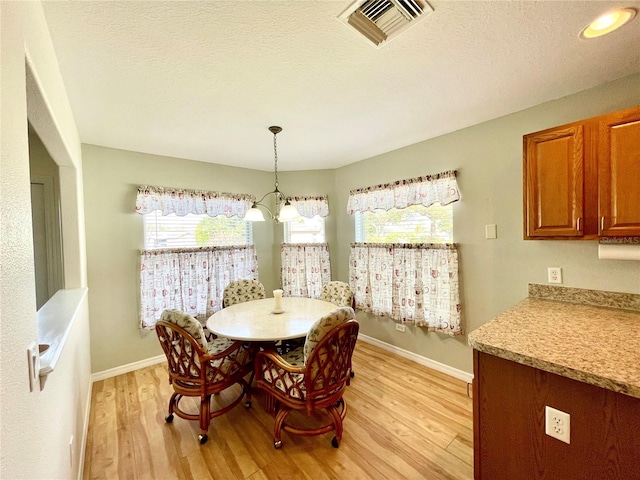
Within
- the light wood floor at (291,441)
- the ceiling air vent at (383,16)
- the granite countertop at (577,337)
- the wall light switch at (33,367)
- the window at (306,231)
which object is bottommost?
the light wood floor at (291,441)

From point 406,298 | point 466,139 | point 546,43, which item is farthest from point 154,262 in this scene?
point 546,43

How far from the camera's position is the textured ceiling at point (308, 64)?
1.23m

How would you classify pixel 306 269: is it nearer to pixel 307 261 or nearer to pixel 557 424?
pixel 307 261

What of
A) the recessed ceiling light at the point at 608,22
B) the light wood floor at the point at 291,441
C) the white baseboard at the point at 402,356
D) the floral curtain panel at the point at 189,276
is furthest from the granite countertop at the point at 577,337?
the floral curtain panel at the point at 189,276

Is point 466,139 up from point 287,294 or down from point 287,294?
up

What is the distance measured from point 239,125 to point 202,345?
1.83m

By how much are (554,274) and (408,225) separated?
1360 mm

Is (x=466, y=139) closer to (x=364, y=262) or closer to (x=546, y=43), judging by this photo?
(x=546, y=43)

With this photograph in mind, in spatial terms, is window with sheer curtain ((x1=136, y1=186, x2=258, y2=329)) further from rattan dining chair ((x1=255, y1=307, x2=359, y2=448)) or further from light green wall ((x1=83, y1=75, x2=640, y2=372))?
rattan dining chair ((x1=255, y1=307, x2=359, y2=448))

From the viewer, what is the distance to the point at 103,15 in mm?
1208

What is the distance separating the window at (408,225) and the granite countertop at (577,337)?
104cm

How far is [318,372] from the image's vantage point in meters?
1.78

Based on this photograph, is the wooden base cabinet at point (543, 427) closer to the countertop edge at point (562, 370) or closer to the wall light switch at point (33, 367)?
the countertop edge at point (562, 370)

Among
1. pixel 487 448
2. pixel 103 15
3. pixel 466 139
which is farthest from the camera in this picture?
pixel 466 139
